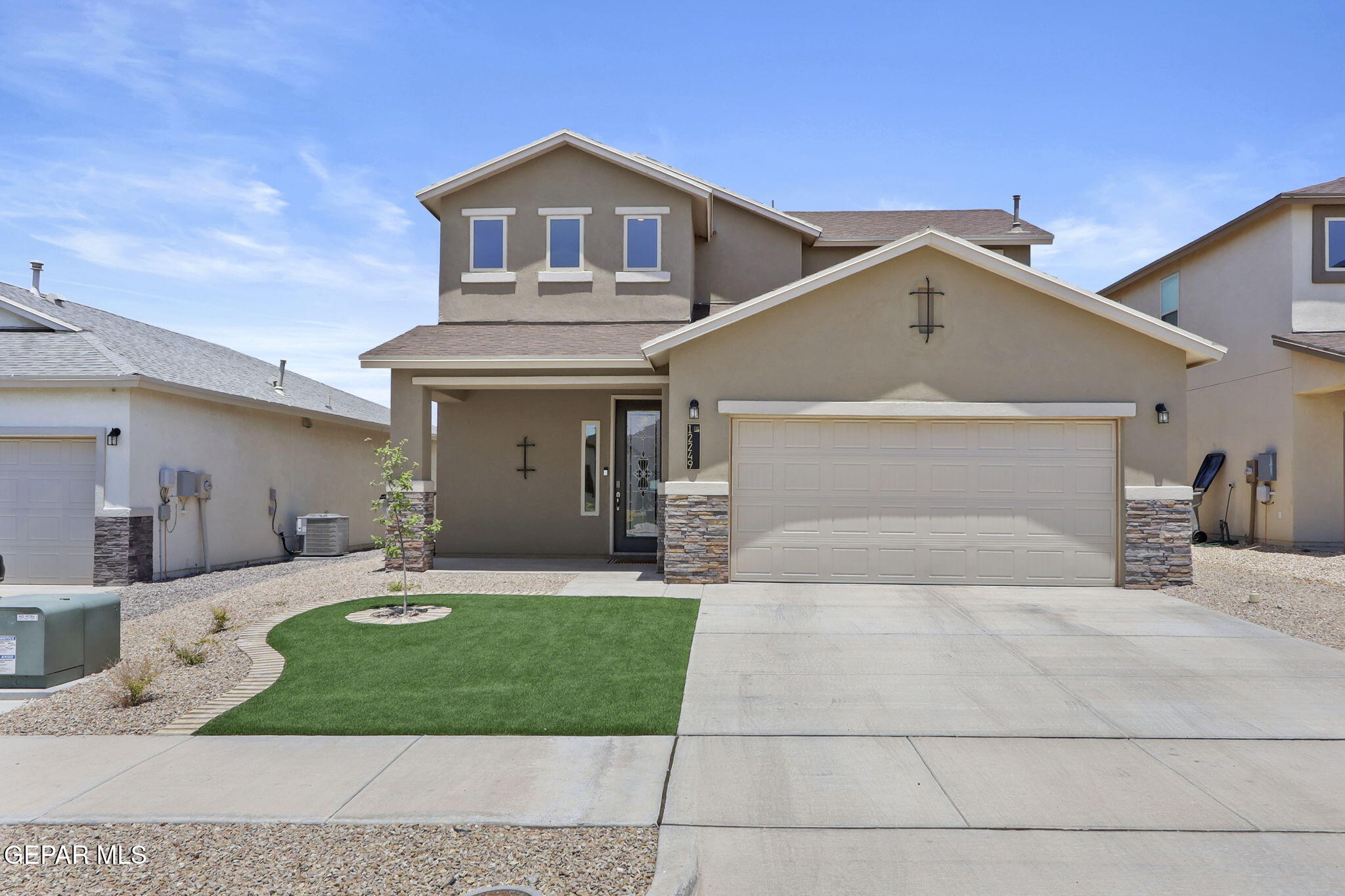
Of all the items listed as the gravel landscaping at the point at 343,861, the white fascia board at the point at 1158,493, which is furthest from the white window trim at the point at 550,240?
the gravel landscaping at the point at 343,861

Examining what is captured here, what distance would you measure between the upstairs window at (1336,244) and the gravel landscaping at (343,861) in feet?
58.6

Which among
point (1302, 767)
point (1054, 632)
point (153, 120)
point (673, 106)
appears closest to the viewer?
point (1302, 767)

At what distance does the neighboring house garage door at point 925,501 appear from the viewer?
11.5m

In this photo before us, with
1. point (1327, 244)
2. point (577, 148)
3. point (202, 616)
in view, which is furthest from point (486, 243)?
point (1327, 244)

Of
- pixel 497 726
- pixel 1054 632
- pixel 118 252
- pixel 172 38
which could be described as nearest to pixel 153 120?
pixel 172 38

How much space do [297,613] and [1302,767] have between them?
9.72m

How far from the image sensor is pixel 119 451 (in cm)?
1270

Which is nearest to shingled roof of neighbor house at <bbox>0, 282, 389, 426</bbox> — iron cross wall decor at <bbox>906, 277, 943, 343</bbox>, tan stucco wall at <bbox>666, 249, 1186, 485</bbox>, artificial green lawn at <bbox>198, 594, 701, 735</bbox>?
artificial green lawn at <bbox>198, 594, 701, 735</bbox>

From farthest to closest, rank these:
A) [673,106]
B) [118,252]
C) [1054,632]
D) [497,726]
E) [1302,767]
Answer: [118,252], [673,106], [1054,632], [497,726], [1302,767]

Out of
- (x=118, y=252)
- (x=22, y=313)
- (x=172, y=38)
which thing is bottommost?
(x=22, y=313)

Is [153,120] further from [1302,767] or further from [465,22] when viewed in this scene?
[1302,767]

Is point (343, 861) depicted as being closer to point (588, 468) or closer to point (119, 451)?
point (119, 451)

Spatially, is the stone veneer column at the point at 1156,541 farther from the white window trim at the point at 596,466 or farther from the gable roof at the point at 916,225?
the white window trim at the point at 596,466

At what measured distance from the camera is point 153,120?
12305mm
